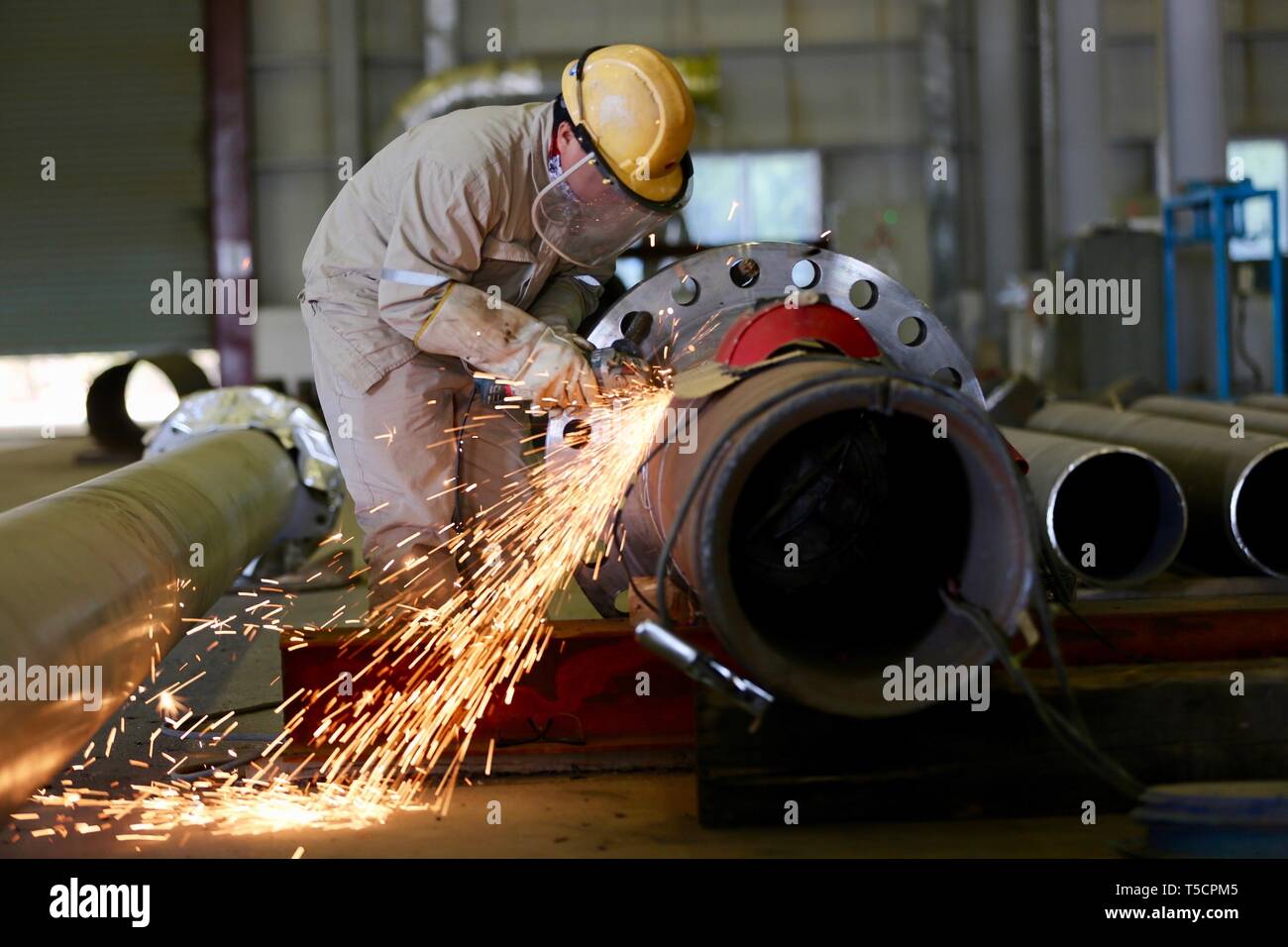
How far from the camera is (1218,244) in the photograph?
8102 mm

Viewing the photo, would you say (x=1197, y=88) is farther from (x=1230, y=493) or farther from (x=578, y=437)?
(x=578, y=437)

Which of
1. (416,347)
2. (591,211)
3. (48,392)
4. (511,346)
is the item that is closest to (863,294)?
(591,211)

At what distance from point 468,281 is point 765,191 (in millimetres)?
10423

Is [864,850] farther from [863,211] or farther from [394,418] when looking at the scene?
[863,211]

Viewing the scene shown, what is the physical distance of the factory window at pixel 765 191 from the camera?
12.9 metres

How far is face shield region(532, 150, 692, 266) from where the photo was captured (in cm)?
273

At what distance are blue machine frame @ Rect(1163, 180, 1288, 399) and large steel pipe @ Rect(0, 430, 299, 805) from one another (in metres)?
6.46

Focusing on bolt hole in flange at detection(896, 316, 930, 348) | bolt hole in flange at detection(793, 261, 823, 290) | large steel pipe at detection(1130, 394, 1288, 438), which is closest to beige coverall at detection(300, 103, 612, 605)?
bolt hole in flange at detection(793, 261, 823, 290)

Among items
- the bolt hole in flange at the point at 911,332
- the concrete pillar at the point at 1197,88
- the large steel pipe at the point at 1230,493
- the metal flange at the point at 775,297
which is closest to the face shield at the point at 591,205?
the metal flange at the point at 775,297

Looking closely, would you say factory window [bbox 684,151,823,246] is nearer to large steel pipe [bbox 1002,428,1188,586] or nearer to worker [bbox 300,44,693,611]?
large steel pipe [bbox 1002,428,1188,586]

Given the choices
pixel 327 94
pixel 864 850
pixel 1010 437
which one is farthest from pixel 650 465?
pixel 327 94

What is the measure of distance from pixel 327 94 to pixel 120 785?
1119cm

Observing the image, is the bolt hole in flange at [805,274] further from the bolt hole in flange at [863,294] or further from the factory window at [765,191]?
the factory window at [765,191]
